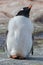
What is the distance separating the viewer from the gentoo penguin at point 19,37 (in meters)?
5.80

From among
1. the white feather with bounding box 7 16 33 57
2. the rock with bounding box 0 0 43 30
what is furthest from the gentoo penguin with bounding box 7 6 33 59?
the rock with bounding box 0 0 43 30

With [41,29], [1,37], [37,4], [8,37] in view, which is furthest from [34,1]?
[8,37]

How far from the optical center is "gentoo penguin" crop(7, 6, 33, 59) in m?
5.80

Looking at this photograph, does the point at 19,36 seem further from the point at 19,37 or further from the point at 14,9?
the point at 14,9

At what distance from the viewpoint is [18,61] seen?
574 centimetres

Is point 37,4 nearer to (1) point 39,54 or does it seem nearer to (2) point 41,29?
(2) point 41,29

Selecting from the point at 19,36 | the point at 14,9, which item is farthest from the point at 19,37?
the point at 14,9

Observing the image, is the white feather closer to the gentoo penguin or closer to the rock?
the gentoo penguin

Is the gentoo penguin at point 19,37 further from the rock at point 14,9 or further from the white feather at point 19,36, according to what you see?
the rock at point 14,9

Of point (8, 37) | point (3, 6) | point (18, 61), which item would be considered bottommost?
point (18, 61)

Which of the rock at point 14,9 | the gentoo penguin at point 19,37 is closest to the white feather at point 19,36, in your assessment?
the gentoo penguin at point 19,37

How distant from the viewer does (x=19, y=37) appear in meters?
5.80

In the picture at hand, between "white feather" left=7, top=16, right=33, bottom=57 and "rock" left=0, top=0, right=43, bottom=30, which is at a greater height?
"rock" left=0, top=0, right=43, bottom=30

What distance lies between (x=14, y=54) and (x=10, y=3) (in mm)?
10458
